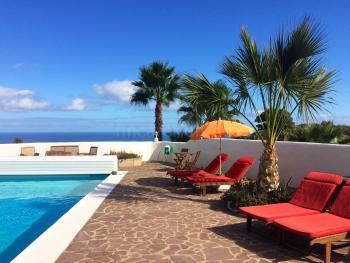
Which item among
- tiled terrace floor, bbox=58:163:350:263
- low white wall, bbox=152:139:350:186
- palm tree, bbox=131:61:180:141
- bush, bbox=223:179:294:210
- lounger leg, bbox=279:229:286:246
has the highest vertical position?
palm tree, bbox=131:61:180:141

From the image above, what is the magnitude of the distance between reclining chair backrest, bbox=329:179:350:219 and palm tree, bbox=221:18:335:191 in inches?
89.2

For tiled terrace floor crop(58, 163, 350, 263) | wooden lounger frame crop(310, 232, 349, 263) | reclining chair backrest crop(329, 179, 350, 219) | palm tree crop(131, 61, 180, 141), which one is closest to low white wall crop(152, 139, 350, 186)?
tiled terrace floor crop(58, 163, 350, 263)

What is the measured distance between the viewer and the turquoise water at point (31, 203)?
703 cm

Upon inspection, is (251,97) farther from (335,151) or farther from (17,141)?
(17,141)

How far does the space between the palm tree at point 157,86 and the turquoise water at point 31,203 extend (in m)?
9.32

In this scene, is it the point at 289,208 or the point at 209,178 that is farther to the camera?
the point at 209,178

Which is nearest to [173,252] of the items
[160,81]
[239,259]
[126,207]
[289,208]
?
[239,259]

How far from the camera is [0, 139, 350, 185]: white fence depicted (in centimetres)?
976

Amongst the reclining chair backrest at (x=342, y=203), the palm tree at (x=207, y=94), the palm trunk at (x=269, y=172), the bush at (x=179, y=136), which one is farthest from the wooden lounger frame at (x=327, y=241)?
the bush at (x=179, y=136)

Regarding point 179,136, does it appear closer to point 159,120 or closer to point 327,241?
point 159,120

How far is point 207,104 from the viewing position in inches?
→ 331

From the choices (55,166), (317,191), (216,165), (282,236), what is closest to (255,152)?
(216,165)

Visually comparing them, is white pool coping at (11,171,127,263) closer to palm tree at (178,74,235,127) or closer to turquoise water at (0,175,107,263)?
turquoise water at (0,175,107,263)

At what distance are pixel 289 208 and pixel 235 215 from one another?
1.56 meters
